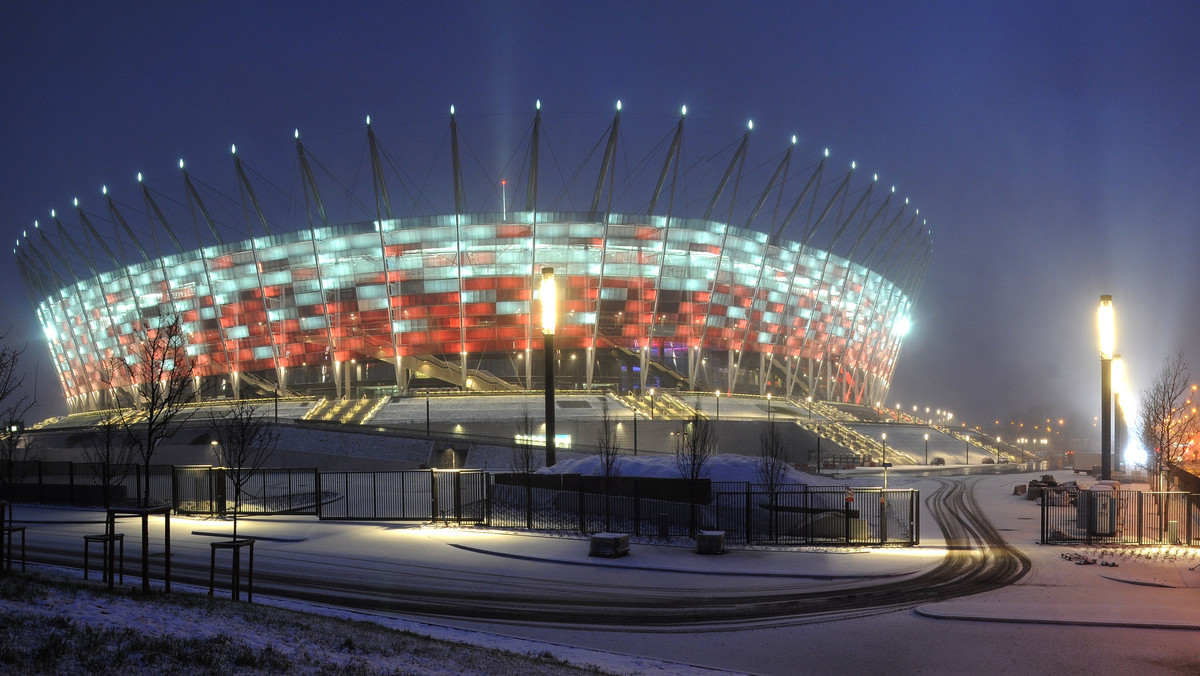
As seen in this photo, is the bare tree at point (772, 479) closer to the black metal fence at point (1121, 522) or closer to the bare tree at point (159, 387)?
the black metal fence at point (1121, 522)

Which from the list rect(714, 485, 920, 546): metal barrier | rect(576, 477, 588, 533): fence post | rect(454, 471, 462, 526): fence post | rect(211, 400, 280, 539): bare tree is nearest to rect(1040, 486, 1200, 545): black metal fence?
rect(714, 485, 920, 546): metal barrier

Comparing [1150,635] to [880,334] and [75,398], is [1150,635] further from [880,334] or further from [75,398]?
[75,398]

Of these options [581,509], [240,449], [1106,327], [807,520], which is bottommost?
[807,520]

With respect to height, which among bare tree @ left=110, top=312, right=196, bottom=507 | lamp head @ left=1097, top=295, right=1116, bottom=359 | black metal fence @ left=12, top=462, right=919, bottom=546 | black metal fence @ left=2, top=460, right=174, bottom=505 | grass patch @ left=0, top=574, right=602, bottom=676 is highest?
lamp head @ left=1097, top=295, right=1116, bottom=359

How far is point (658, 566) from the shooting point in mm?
19719

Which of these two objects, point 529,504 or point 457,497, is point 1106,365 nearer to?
point 529,504

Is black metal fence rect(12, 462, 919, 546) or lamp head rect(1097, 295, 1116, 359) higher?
lamp head rect(1097, 295, 1116, 359)

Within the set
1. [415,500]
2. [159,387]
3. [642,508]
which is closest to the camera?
[642,508]


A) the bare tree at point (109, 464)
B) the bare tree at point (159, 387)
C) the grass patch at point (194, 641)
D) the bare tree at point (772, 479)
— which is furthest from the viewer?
the bare tree at point (772, 479)

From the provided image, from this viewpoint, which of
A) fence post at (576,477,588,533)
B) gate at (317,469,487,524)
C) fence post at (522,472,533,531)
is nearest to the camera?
fence post at (576,477,588,533)

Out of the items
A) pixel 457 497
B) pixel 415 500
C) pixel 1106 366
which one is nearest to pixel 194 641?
pixel 457 497

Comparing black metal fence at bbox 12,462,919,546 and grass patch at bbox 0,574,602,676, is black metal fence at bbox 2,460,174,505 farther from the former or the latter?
grass patch at bbox 0,574,602,676

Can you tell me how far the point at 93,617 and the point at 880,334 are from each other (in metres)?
122

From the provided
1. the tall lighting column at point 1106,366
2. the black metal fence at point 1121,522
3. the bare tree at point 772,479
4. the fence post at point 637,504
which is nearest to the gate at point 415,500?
the fence post at point 637,504
